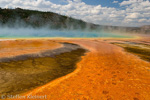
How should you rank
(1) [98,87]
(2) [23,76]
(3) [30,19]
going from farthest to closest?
(3) [30,19]
(2) [23,76]
(1) [98,87]

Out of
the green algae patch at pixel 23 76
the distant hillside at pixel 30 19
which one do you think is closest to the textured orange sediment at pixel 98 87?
the green algae patch at pixel 23 76

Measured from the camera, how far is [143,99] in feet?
14.5

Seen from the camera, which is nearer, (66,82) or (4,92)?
(4,92)

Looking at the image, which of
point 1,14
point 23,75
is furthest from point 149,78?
point 1,14

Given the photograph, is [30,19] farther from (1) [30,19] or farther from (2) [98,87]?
(2) [98,87]

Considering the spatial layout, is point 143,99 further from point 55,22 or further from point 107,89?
point 55,22

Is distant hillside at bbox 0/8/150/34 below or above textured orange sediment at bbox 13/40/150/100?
above

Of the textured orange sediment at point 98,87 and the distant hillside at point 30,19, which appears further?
the distant hillside at point 30,19

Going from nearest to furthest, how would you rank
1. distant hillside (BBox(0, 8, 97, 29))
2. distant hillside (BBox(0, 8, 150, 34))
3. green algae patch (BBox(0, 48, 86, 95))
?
green algae patch (BBox(0, 48, 86, 95)) → distant hillside (BBox(0, 8, 150, 34)) → distant hillside (BBox(0, 8, 97, 29))

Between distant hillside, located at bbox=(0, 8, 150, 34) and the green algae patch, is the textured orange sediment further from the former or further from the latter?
distant hillside, located at bbox=(0, 8, 150, 34)

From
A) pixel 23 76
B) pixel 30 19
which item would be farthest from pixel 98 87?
pixel 30 19

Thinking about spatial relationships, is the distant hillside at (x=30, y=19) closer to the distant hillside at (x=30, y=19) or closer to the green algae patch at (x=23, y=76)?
the distant hillside at (x=30, y=19)

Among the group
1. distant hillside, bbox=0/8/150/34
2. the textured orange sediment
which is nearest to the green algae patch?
the textured orange sediment

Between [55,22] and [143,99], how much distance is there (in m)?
79.3
